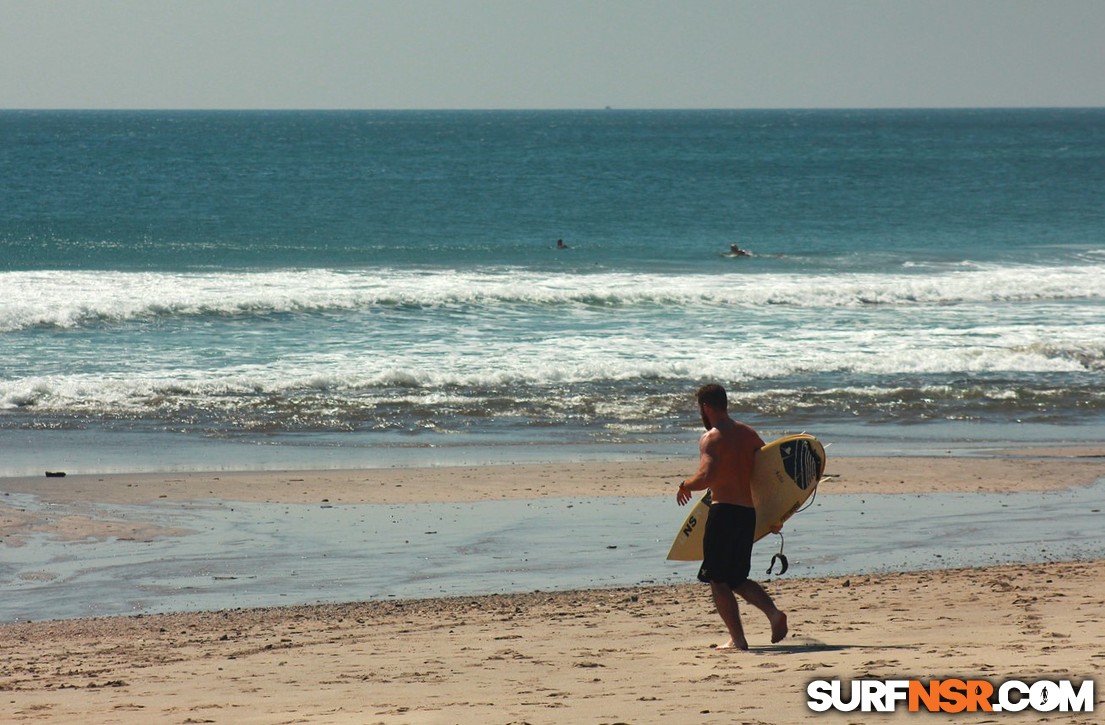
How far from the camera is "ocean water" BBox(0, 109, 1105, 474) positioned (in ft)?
50.0

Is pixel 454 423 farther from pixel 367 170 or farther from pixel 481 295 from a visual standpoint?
pixel 367 170

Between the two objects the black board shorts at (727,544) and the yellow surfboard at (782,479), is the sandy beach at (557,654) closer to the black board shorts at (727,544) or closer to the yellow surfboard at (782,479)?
the black board shorts at (727,544)

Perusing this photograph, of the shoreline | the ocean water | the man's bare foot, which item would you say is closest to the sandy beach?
the man's bare foot

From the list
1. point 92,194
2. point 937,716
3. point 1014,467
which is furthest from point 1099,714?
point 92,194

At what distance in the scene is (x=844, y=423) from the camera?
15070 millimetres

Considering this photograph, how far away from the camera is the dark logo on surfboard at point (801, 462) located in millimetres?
6934

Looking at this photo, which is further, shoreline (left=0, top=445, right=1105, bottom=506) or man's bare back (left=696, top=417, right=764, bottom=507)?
shoreline (left=0, top=445, right=1105, bottom=506)

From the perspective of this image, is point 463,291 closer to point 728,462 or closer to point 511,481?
point 511,481

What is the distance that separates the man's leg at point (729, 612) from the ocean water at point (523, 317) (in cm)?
698

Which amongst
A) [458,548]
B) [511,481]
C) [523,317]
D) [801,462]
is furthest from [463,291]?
[801,462]

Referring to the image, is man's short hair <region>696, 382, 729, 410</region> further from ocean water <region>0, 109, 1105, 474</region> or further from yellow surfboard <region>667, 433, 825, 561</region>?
ocean water <region>0, 109, 1105, 474</region>

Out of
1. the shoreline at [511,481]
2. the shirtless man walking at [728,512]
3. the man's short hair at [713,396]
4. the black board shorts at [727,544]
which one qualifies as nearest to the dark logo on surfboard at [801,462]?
the shirtless man walking at [728,512]

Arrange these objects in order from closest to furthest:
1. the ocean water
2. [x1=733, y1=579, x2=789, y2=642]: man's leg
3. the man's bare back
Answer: the man's bare back → [x1=733, y1=579, x2=789, y2=642]: man's leg → the ocean water

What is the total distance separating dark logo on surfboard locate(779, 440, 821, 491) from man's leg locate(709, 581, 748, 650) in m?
0.75
